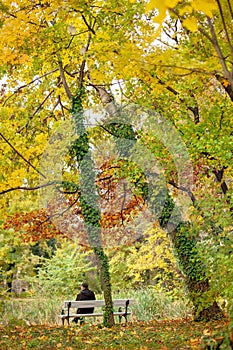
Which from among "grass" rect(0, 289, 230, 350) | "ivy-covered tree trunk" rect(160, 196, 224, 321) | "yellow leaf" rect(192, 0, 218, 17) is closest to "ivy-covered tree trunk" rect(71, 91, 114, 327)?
"ivy-covered tree trunk" rect(160, 196, 224, 321)

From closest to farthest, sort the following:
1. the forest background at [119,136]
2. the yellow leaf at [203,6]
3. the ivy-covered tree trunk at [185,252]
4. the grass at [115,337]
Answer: the yellow leaf at [203,6]
the grass at [115,337]
the forest background at [119,136]
the ivy-covered tree trunk at [185,252]

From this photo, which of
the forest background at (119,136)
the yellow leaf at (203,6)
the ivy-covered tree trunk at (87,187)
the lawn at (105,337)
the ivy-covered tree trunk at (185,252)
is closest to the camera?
the yellow leaf at (203,6)

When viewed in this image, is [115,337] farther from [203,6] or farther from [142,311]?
[203,6]

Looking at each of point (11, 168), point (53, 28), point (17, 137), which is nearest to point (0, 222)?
point (11, 168)

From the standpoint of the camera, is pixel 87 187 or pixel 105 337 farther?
pixel 87 187

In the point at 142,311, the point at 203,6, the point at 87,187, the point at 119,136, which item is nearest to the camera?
the point at 203,6

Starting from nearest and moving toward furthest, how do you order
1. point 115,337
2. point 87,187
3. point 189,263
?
point 115,337 → point 189,263 → point 87,187

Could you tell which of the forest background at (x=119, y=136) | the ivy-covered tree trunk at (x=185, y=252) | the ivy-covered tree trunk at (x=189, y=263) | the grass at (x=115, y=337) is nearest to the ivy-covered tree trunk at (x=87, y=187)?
the forest background at (x=119, y=136)

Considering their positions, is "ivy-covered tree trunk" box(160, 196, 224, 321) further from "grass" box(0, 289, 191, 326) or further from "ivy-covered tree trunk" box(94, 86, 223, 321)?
"grass" box(0, 289, 191, 326)

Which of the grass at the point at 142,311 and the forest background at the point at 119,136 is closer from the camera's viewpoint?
the forest background at the point at 119,136

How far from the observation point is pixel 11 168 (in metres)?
11.1

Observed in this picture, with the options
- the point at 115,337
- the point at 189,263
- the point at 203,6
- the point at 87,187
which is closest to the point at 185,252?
the point at 189,263

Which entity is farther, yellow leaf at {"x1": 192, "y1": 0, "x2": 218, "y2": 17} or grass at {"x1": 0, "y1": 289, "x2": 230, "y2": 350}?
grass at {"x1": 0, "y1": 289, "x2": 230, "y2": 350}

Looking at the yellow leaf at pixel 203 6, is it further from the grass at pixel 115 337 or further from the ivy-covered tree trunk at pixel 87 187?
the ivy-covered tree trunk at pixel 87 187
